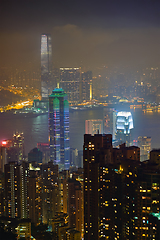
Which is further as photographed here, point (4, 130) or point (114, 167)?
point (4, 130)

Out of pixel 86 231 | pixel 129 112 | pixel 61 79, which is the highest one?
pixel 61 79

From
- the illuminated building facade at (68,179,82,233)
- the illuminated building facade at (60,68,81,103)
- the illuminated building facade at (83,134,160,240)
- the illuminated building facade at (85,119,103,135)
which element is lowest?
the illuminated building facade at (68,179,82,233)

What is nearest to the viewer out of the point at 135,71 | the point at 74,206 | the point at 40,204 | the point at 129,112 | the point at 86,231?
the point at 86,231

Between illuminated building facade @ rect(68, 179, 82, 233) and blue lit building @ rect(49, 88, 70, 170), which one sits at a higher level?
blue lit building @ rect(49, 88, 70, 170)

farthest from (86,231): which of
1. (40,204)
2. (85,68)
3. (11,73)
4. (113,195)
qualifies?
(85,68)

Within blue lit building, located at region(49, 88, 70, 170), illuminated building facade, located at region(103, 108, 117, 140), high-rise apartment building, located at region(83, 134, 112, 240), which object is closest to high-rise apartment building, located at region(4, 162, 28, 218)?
high-rise apartment building, located at region(83, 134, 112, 240)

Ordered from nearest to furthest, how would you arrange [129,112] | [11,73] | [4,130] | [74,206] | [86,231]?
[86,231] < [74,206] < [11,73] < [4,130] < [129,112]

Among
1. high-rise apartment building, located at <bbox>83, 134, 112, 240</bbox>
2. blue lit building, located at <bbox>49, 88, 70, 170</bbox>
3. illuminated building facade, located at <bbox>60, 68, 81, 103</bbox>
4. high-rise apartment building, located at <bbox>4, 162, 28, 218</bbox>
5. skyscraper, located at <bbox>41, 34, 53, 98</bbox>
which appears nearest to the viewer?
high-rise apartment building, located at <bbox>83, 134, 112, 240</bbox>

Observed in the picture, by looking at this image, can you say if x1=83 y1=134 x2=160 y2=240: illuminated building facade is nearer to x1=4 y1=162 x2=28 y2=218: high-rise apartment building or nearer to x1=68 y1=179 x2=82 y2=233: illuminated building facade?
x1=68 y1=179 x2=82 y2=233: illuminated building facade

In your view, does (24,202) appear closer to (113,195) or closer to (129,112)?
(113,195)
